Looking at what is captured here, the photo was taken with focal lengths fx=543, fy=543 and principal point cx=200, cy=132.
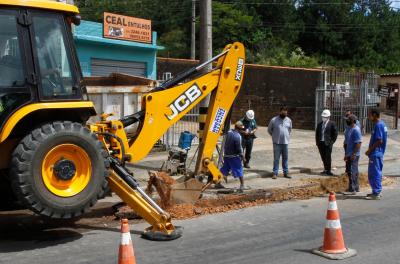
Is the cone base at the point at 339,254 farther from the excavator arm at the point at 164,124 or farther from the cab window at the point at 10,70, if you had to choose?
the cab window at the point at 10,70

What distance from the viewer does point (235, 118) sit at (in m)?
26.5

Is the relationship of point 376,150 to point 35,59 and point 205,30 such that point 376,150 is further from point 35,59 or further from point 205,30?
point 35,59

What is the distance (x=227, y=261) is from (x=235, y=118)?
20.4 meters

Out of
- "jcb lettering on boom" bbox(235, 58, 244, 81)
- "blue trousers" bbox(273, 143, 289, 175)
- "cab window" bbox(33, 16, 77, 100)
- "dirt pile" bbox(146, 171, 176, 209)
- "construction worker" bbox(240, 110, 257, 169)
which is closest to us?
"cab window" bbox(33, 16, 77, 100)

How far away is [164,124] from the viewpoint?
7.99 metres

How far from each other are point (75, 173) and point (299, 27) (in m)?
48.4

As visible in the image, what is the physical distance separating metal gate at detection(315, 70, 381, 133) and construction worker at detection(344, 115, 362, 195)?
37.4ft

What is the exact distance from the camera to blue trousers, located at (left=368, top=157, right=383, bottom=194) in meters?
10.3

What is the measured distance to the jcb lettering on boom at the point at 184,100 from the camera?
809 cm

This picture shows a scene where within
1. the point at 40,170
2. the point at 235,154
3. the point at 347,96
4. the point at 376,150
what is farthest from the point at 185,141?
the point at 347,96

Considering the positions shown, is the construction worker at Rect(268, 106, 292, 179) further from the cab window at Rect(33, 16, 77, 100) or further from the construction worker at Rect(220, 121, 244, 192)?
the cab window at Rect(33, 16, 77, 100)

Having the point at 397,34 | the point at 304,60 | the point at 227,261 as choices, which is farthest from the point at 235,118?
the point at 397,34

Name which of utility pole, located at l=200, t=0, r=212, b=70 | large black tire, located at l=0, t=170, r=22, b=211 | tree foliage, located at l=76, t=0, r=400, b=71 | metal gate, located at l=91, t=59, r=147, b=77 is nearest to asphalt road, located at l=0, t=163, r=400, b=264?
large black tire, located at l=0, t=170, r=22, b=211

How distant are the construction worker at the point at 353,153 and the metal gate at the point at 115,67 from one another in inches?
508
